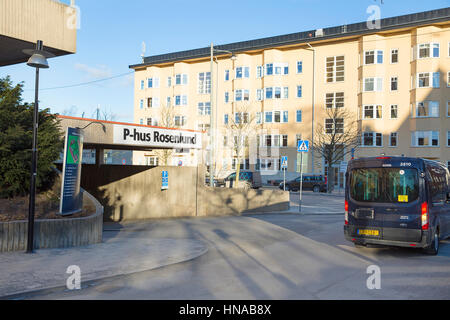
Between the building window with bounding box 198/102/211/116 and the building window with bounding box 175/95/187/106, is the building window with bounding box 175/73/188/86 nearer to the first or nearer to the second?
the building window with bounding box 175/95/187/106

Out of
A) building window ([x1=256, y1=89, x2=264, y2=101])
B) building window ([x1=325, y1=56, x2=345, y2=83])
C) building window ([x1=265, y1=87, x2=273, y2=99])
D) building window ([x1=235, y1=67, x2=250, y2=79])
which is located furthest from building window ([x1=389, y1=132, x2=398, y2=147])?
building window ([x1=235, y1=67, x2=250, y2=79])

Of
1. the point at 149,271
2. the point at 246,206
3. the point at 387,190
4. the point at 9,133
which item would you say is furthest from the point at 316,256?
the point at 246,206

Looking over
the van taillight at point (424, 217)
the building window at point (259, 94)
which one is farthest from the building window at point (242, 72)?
the van taillight at point (424, 217)

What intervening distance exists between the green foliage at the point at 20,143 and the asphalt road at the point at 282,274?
3814mm

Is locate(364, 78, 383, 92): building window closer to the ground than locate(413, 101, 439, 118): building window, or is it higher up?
higher up

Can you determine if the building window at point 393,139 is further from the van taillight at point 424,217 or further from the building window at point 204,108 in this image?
the van taillight at point 424,217

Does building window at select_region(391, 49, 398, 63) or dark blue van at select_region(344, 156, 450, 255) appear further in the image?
building window at select_region(391, 49, 398, 63)

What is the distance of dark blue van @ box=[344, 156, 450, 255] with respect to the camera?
9.81 metres

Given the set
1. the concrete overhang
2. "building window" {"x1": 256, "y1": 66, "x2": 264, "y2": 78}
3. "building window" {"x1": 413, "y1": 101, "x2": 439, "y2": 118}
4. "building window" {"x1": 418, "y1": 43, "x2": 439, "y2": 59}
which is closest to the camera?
the concrete overhang

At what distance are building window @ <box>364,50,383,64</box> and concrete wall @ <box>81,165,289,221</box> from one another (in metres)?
30.0

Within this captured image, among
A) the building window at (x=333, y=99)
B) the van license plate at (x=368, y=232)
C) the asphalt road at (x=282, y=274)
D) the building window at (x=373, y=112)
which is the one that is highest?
the building window at (x=333, y=99)

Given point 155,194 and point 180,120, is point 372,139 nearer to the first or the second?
point 180,120

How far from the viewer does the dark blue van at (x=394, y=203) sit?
9.81m
